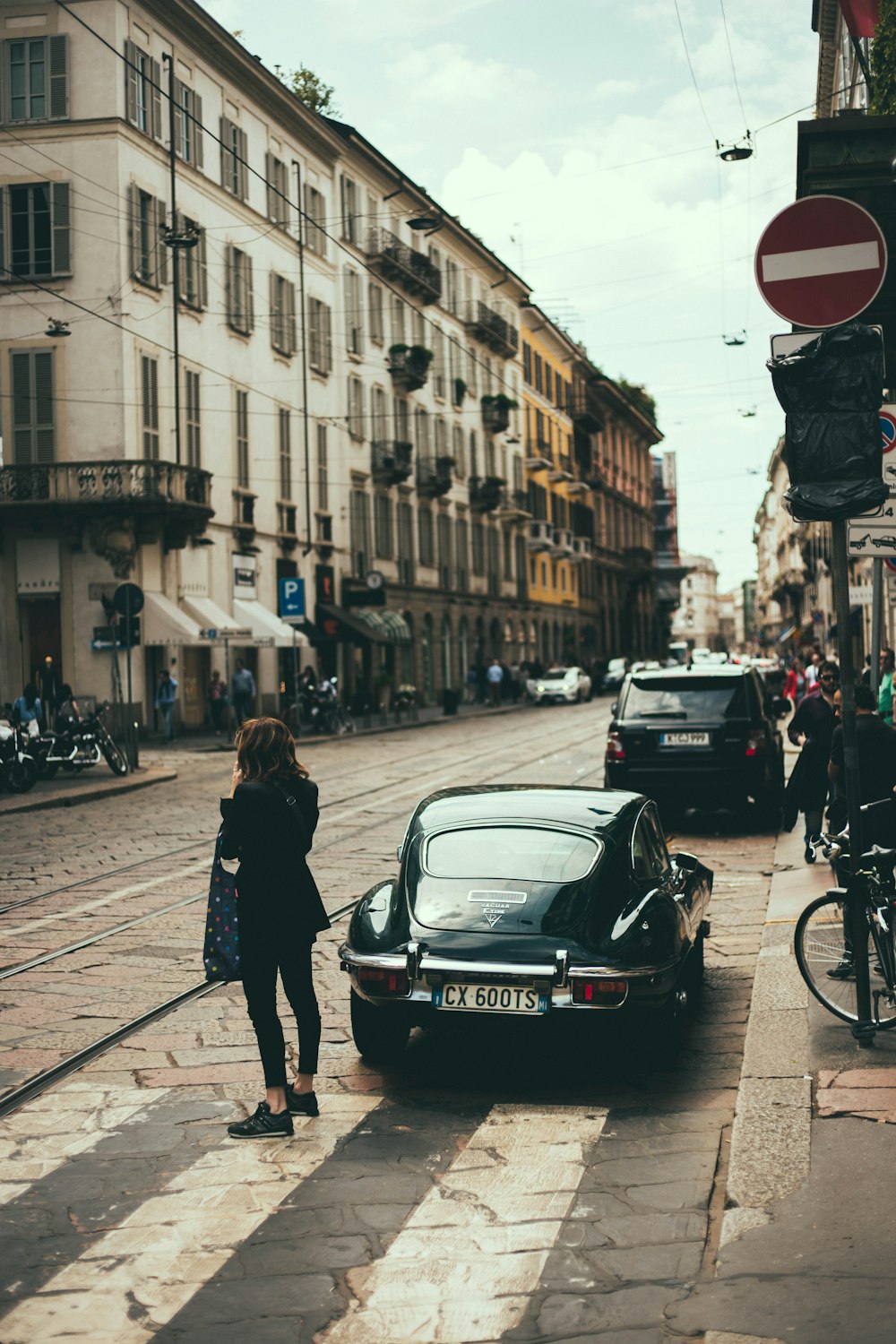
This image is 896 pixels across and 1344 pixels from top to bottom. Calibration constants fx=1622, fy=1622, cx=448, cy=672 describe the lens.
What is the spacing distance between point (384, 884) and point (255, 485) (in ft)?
110

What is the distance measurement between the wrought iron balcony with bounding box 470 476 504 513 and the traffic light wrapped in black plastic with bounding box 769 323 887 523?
55544 millimetres

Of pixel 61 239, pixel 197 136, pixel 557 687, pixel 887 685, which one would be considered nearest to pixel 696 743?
pixel 887 685

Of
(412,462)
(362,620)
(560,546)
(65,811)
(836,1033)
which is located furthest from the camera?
(560,546)

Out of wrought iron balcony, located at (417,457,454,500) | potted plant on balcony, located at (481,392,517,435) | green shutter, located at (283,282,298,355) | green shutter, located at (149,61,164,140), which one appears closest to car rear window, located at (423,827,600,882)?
green shutter, located at (149,61,164,140)

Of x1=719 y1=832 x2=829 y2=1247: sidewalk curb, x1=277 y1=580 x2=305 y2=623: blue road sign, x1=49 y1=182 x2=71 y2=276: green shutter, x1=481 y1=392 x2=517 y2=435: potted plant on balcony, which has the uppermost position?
x1=481 y1=392 x2=517 y2=435: potted plant on balcony

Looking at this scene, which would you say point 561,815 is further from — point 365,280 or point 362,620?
point 365,280

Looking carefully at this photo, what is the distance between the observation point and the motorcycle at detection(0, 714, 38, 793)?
71.5 ft

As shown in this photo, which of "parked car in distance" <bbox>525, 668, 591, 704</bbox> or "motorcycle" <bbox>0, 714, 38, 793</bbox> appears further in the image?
"parked car in distance" <bbox>525, 668, 591, 704</bbox>

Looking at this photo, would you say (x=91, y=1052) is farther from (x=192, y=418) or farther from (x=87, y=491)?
(x=192, y=418)

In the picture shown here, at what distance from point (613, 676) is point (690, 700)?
49.8m

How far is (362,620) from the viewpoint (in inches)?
1834

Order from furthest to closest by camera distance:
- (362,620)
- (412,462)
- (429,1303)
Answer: (412,462), (362,620), (429,1303)

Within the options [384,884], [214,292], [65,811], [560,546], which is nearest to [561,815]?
[384,884]

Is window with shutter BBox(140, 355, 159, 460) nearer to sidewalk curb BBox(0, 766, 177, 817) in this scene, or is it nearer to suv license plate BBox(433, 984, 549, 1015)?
sidewalk curb BBox(0, 766, 177, 817)
